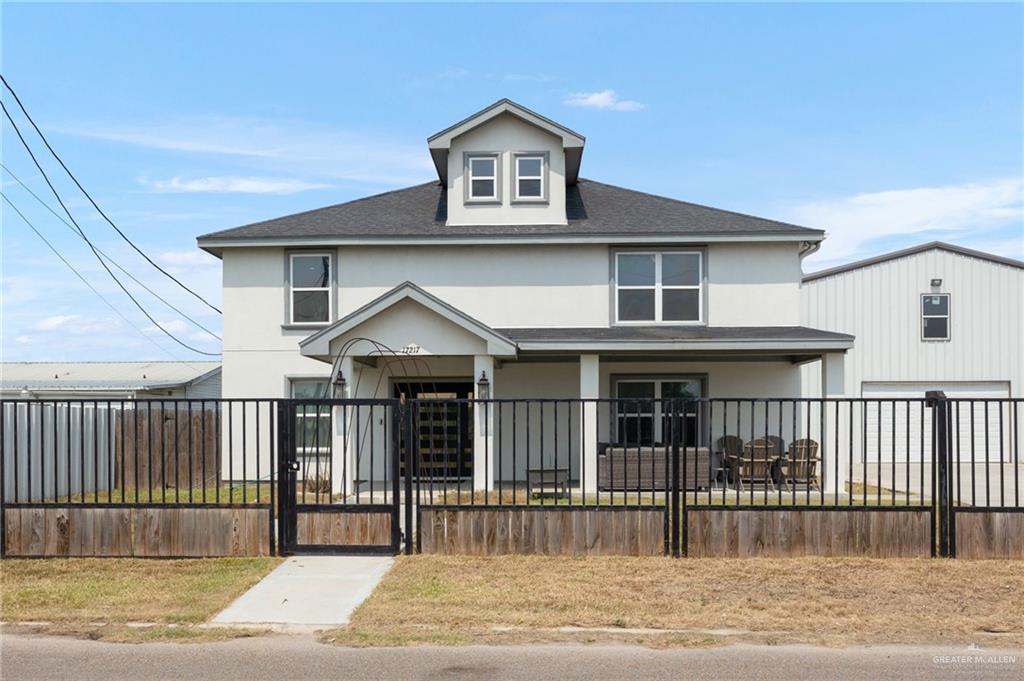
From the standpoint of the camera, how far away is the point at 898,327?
24453mm

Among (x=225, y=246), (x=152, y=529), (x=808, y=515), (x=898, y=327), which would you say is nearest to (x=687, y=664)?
(x=808, y=515)

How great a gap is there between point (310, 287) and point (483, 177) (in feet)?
14.1

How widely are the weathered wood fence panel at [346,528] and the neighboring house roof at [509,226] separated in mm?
9335

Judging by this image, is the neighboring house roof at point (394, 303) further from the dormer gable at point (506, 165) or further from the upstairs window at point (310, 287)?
the dormer gable at point (506, 165)

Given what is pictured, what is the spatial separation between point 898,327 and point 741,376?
721cm

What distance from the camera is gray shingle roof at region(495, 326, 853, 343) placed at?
56.4ft

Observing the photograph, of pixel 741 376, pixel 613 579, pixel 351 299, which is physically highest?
pixel 351 299

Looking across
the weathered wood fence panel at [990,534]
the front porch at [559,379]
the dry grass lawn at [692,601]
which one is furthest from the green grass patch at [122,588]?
the weathered wood fence panel at [990,534]

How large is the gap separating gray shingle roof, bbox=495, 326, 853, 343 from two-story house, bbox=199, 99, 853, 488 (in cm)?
17

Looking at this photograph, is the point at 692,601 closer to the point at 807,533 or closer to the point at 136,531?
the point at 807,533

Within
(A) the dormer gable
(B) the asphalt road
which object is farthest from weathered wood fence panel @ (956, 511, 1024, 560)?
(A) the dormer gable

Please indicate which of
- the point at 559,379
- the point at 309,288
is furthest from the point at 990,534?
the point at 309,288

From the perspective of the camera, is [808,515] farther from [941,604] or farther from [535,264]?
[535,264]

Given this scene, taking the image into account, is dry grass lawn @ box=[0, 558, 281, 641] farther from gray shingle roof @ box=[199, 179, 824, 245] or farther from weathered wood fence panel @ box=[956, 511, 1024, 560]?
gray shingle roof @ box=[199, 179, 824, 245]
